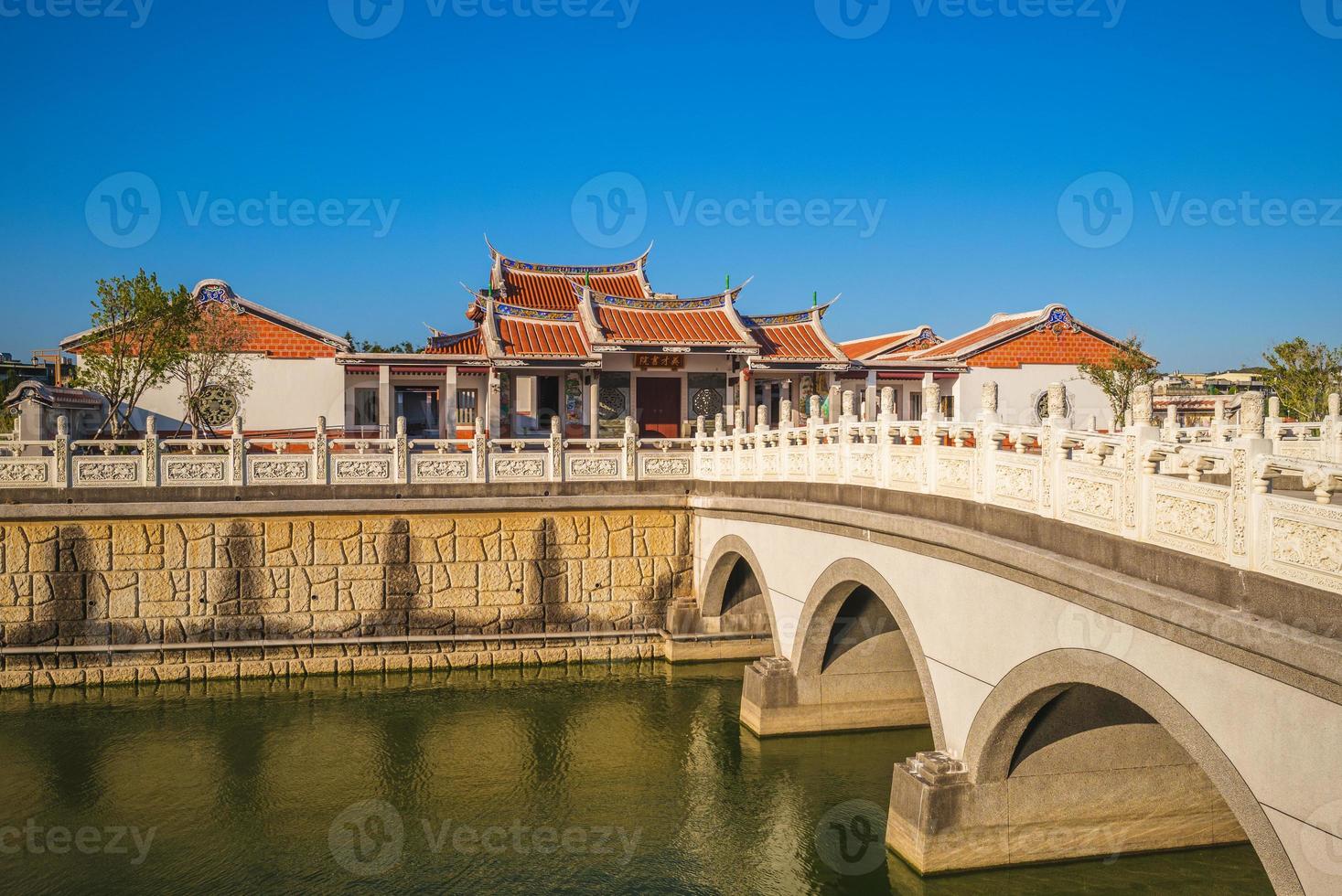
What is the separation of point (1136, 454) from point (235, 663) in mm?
14733

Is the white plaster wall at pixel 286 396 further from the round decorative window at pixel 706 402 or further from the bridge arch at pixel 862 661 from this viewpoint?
the bridge arch at pixel 862 661

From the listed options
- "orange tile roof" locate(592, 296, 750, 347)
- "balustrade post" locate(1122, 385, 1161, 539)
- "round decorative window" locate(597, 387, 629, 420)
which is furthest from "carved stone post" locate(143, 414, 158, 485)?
"balustrade post" locate(1122, 385, 1161, 539)

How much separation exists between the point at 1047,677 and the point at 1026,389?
2428cm

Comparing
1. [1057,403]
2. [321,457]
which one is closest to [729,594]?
[321,457]

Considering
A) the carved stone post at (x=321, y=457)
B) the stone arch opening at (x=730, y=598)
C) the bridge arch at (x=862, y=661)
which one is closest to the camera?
the bridge arch at (x=862, y=661)

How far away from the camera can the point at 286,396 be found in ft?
82.4

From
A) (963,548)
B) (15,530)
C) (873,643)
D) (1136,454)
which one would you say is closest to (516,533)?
(873,643)

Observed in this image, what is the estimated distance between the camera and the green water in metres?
9.73

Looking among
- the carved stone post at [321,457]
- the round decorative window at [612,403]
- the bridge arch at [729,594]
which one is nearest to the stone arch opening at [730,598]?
the bridge arch at [729,594]

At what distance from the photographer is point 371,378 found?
84.2ft

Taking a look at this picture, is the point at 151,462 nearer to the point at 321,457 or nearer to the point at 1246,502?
the point at 321,457

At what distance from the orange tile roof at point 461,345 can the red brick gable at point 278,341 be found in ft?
10.9

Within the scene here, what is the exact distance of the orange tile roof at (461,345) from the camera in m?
23.7

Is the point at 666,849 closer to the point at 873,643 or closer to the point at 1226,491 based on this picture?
the point at 873,643
